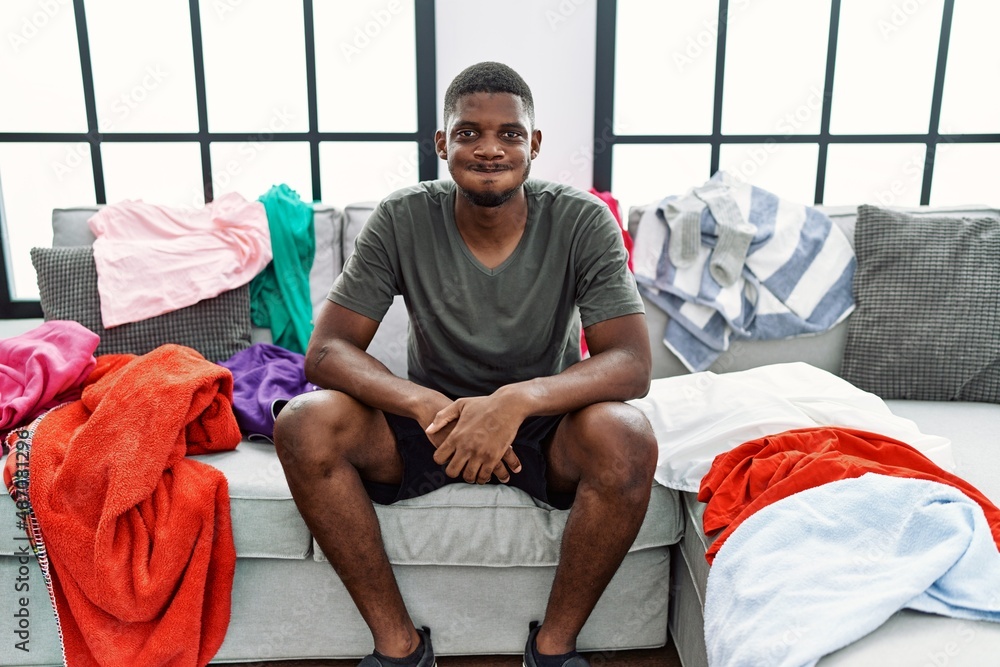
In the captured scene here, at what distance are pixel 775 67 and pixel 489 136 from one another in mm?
1454

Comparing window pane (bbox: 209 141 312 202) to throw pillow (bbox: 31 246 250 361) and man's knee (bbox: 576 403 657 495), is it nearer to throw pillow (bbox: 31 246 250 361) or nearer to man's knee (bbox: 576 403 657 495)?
throw pillow (bbox: 31 246 250 361)

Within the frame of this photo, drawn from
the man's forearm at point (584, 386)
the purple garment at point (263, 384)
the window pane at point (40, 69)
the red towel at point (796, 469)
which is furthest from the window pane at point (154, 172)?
the red towel at point (796, 469)

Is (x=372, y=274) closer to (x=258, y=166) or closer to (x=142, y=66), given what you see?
(x=258, y=166)

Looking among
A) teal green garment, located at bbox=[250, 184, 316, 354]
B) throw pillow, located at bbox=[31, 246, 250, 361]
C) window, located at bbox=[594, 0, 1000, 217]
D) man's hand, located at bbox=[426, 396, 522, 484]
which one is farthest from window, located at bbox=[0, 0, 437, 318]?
man's hand, located at bbox=[426, 396, 522, 484]

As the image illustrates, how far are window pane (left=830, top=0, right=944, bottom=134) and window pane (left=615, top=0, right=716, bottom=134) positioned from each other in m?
0.40

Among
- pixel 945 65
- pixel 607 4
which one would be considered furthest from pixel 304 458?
pixel 945 65

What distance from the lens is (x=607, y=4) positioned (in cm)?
220

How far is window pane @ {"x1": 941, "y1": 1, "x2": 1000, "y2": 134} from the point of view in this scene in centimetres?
232

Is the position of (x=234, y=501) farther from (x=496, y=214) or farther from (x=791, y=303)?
(x=791, y=303)

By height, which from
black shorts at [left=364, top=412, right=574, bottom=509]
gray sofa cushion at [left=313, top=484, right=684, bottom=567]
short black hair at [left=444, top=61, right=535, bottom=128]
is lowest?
gray sofa cushion at [left=313, top=484, right=684, bottom=567]

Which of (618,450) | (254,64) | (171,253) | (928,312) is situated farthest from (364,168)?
(928,312)

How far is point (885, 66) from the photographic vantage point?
7.82 ft

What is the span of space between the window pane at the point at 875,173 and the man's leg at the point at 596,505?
166 centimetres

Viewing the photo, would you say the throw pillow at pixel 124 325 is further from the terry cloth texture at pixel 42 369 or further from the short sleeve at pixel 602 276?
the short sleeve at pixel 602 276
